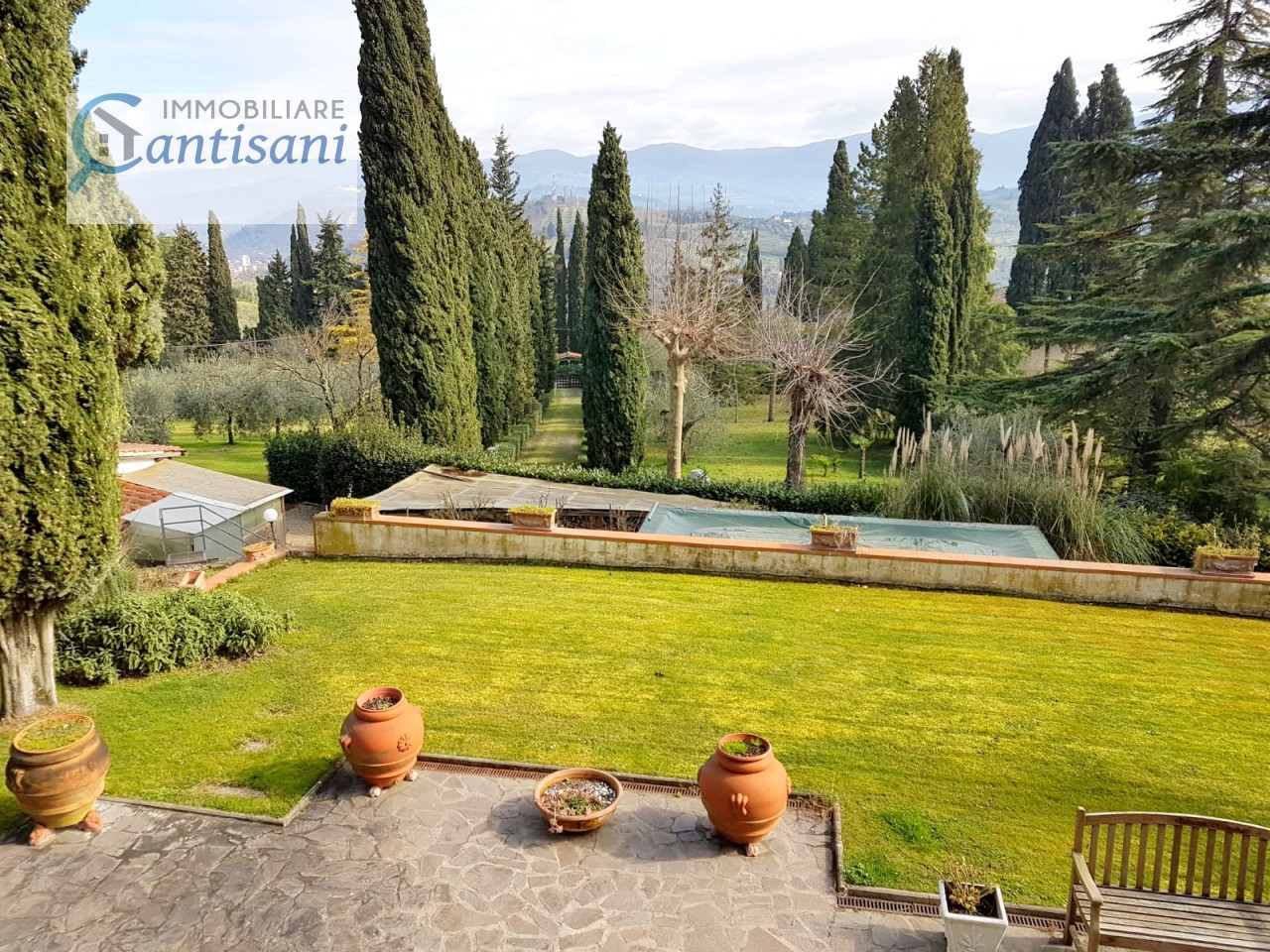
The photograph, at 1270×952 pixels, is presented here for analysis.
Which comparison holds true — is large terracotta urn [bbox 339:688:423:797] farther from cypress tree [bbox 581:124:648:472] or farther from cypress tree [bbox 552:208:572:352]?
cypress tree [bbox 552:208:572:352]

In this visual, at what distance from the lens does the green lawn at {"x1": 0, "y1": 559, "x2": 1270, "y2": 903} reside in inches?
208

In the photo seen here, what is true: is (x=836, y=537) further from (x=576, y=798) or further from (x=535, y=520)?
(x=576, y=798)

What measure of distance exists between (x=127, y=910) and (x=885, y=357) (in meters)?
27.3

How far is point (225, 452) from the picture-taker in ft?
91.6

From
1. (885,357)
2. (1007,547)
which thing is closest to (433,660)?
(1007,547)

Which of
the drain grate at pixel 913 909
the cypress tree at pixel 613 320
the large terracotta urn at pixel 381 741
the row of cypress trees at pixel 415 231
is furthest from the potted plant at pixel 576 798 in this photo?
the cypress tree at pixel 613 320

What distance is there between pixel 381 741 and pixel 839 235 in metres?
32.4

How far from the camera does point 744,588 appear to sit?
32.1 ft

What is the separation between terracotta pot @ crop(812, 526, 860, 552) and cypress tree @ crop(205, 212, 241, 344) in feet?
120

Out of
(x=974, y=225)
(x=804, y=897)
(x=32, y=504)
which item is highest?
(x=974, y=225)

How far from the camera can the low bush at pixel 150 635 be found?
23.2ft

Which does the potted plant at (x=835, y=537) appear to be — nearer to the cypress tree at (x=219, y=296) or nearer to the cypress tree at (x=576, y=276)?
the cypress tree at (x=576, y=276)

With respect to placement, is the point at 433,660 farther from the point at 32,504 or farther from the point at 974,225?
the point at 974,225

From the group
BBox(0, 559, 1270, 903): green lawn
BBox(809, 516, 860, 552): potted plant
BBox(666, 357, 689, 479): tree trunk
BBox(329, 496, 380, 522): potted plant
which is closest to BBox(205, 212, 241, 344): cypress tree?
BBox(666, 357, 689, 479): tree trunk
